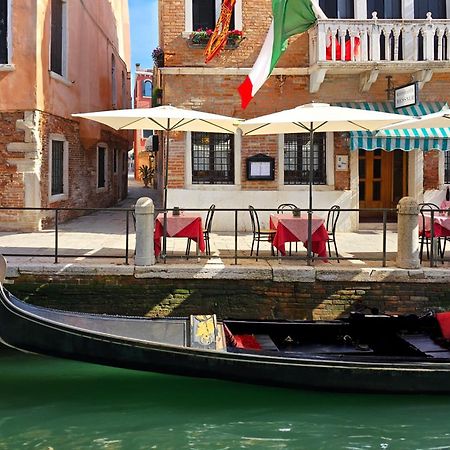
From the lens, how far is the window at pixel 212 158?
1183 cm

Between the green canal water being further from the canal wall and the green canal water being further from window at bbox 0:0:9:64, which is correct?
window at bbox 0:0:9:64

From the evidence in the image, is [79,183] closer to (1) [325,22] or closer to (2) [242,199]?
(2) [242,199]

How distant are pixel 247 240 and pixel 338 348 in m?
4.37

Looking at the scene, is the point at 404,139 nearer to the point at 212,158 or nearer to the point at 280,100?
the point at 280,100

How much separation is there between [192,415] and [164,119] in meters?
4.57

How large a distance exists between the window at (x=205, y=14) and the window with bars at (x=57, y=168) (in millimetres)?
3610

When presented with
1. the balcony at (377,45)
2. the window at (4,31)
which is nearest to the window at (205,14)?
the balcony at (377,45)

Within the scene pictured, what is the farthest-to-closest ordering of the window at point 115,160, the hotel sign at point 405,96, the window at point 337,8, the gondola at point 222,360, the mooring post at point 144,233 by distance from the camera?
the window at point 115,160
the window at point 337,8
the hotel sign at point 405,96
the mooring post at point 144,233
the gondola at point 222,360

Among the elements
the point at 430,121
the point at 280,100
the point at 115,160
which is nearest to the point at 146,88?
the point at 115,160

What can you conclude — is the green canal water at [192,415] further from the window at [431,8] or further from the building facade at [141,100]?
the building facade at [141,100]

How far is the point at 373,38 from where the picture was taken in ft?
36.0

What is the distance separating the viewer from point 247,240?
34.5 feet

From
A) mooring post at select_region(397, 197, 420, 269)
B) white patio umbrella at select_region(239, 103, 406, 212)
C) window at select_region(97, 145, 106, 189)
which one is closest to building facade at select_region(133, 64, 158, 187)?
window at select_region(97, 145, 106, 189)

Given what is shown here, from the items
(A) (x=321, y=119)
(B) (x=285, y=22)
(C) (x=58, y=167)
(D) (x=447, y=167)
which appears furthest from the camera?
(C) (x=58, y=167)
